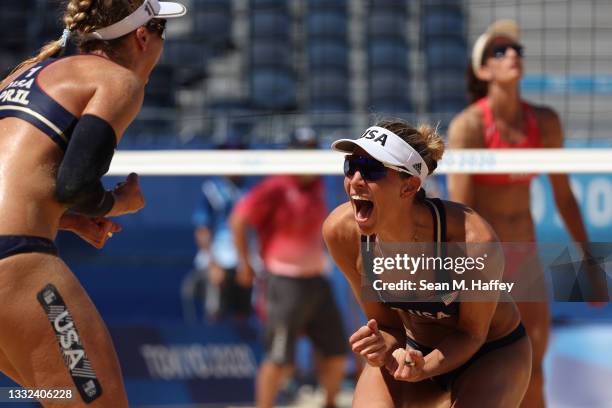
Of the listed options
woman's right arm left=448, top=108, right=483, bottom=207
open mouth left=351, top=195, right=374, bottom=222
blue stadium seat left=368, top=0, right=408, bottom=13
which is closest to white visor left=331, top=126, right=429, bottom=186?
open mouth left=351, top=195, right=374, bottom=222

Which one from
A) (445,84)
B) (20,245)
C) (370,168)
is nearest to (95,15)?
(20,245)

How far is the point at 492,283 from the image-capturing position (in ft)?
11.9

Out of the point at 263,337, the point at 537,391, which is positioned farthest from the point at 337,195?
the point at 537,391

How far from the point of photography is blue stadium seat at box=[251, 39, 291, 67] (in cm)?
1107

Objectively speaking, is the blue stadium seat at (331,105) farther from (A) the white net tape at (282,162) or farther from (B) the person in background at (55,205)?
(B) the person in background at (55,205)

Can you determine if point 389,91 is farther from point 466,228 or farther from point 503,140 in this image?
point 466,228

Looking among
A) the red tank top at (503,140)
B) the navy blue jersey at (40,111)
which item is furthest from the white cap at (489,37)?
the navy blue jersey at (40,111)

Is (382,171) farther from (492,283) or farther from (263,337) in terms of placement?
(263,337)

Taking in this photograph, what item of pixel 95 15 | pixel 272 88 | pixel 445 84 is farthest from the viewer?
pixel 445 84

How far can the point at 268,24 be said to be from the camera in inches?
440

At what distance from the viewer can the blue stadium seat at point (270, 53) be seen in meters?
11.1

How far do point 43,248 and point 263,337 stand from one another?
190 inches

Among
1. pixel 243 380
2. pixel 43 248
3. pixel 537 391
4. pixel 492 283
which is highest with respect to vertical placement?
pixel 43 248

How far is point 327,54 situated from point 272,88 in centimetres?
88
